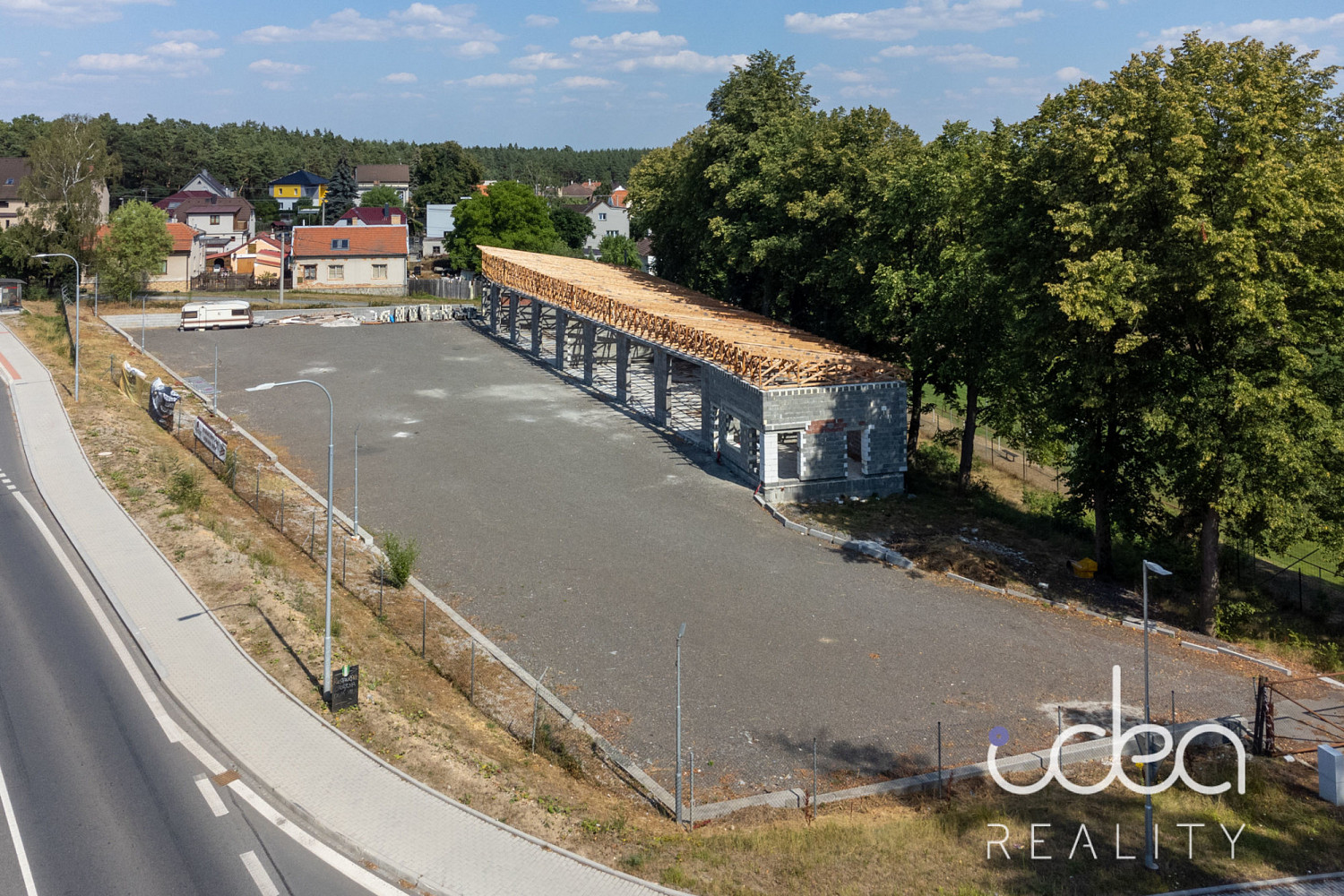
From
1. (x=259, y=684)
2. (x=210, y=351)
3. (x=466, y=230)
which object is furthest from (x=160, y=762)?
(x=466, y=230)

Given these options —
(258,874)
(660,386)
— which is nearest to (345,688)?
(258,874)

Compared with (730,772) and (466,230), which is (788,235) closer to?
(730,772)

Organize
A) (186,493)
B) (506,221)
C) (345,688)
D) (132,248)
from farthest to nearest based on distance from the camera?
(506,221) < (132,248) < (186,493) < (345,688)

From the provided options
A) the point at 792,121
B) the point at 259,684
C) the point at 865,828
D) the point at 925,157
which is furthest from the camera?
the point at 792,121

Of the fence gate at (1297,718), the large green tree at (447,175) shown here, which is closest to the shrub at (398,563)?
the fence gate at (1297,718)

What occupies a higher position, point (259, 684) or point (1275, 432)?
point (1275, 432)

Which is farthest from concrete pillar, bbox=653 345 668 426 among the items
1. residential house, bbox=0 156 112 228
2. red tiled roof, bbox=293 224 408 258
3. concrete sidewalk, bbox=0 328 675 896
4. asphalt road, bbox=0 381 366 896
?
residential house, bbox=0 156 112 228

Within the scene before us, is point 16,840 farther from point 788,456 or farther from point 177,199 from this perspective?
point 177,199

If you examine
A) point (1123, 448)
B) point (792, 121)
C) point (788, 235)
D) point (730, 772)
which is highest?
point (792, 121)
